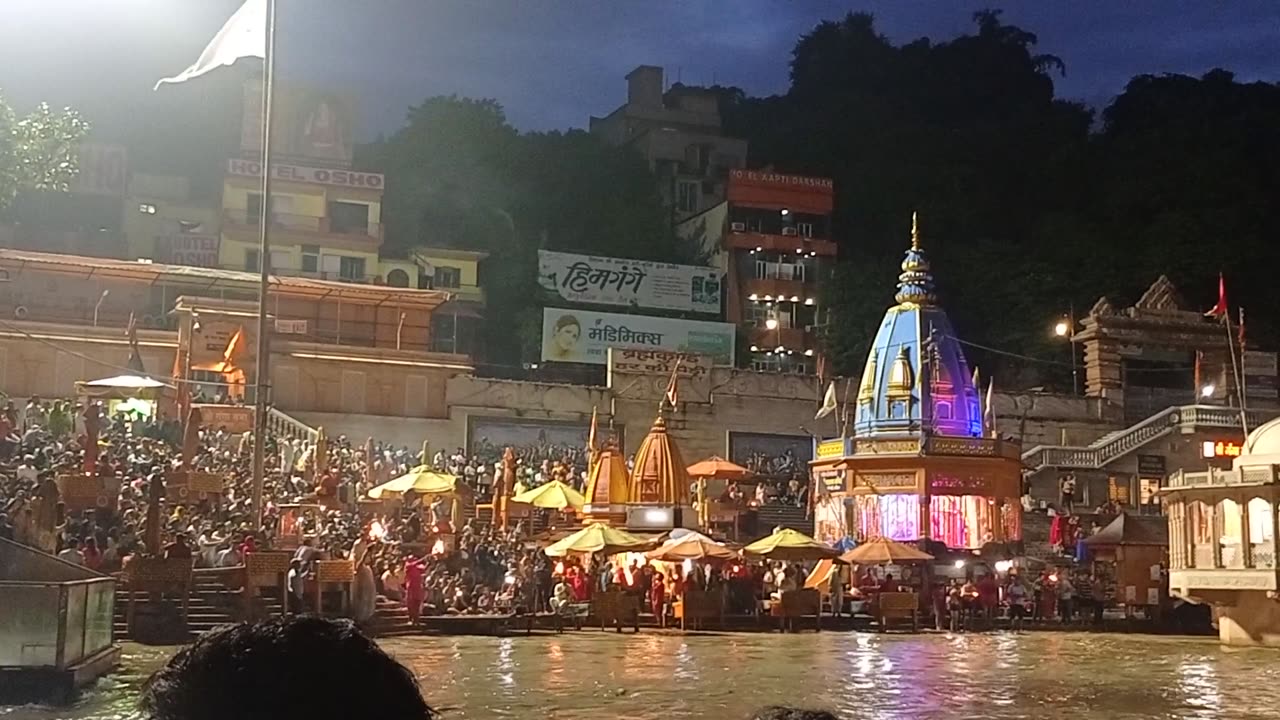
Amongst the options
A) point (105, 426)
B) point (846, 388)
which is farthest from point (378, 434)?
point (846, 388)

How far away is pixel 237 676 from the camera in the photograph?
1.92 meters

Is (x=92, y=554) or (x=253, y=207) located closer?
(x=92, y=554)

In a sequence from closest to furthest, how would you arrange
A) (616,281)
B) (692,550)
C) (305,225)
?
(692,550) → (305,225) → (616,281)

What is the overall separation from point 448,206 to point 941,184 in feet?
76.8

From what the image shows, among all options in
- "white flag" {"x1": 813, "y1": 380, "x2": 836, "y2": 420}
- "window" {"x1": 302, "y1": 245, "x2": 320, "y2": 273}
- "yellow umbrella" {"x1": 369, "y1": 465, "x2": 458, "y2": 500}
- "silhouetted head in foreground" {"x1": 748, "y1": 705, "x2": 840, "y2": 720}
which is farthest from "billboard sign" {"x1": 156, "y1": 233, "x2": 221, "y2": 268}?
"silhouetted head in foreground" {"x1": 748, "y1": 705, "x2": 840, "y2": 720}

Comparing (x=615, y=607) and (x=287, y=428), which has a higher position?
(x=287, y=428)

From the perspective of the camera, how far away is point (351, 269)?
53000 millimetres

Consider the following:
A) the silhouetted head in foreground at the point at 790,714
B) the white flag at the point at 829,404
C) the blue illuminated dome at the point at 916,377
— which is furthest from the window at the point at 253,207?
the silhouetted head in foreground at the point at 790,714

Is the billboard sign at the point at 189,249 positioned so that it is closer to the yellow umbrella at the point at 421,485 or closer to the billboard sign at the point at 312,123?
the billboard sign at the point at 312,123

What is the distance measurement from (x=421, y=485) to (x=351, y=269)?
2325 centimetres

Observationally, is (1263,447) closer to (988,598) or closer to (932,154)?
(988,598)

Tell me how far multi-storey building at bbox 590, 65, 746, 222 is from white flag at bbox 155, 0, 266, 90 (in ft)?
137

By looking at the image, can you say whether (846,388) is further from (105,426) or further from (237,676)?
(237,676)

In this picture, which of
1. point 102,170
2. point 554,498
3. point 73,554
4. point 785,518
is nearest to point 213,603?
point 73,554
